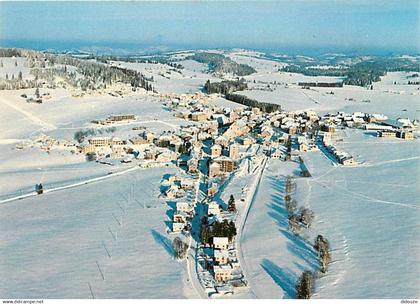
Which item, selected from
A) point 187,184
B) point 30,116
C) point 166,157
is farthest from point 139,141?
point 30,116

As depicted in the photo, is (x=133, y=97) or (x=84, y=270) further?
(x=133, y=97)

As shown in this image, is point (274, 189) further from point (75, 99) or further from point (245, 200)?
point (75, 99)

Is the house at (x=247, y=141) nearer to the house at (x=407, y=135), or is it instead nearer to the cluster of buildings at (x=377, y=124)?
the cluster of buildings at (x=377, y=124)

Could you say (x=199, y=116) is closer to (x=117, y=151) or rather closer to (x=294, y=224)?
(x=117, y=151)

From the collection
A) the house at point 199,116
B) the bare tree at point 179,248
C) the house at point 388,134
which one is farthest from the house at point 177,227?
the house at point 199,116

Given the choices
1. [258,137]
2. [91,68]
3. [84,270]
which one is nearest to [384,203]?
[84,270]

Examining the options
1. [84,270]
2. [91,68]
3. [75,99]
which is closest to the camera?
[84,270]
